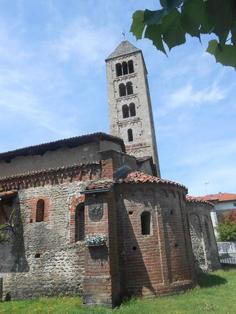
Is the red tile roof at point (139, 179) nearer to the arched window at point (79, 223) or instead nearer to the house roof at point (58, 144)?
the arched window at point (79, 223)

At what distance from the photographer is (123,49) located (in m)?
38.4

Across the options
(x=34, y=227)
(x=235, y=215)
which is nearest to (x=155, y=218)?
(x=34, y=227)

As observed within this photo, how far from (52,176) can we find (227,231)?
23655mm

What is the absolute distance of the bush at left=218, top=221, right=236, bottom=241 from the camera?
32.2m

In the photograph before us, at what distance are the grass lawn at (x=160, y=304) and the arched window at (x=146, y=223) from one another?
2.78 meters

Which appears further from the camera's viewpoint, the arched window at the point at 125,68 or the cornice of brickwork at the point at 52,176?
the arched window at the point at 125,68

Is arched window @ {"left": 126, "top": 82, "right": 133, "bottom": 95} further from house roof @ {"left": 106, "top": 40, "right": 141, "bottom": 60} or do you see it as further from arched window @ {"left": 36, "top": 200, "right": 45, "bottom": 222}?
arched window @ {"left": 36, "top": 200, "right": 45, "bottom": 222}

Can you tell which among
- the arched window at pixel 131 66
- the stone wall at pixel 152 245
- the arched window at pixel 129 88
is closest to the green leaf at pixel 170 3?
the stone wall at pixel 152 245

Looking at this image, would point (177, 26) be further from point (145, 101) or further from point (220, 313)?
point (145, 101)

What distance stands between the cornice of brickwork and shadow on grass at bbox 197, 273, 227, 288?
733 centimetres

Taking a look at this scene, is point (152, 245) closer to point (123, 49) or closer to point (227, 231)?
point (227, 231)

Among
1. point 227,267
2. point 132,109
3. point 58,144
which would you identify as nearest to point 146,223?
point 58,144

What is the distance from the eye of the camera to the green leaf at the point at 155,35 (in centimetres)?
152

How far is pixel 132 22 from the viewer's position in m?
1.59
